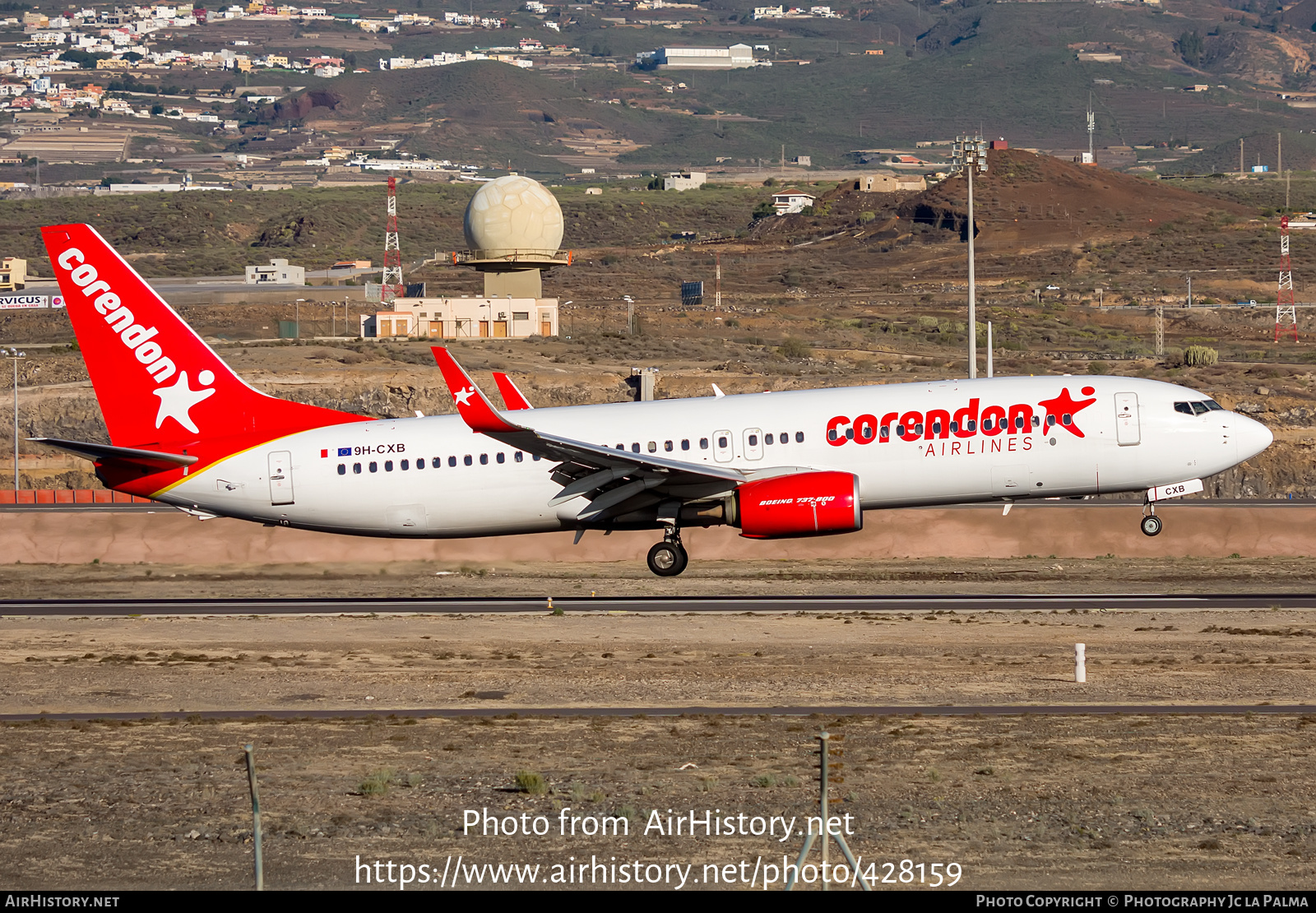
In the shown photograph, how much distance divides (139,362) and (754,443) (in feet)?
50.6

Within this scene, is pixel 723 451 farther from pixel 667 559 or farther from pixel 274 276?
pixel 274 276

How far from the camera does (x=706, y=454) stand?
38250mm

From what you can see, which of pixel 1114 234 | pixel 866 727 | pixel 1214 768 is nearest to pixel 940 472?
pixel 866 727

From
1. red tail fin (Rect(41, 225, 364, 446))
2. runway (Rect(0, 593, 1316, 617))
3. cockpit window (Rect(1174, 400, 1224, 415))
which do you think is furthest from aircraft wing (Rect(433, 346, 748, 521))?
cockpit window (Rect(1174, 400, 1224, 415))

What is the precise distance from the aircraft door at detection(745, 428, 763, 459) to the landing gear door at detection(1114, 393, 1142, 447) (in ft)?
27.2

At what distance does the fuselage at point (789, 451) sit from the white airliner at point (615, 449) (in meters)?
0.04

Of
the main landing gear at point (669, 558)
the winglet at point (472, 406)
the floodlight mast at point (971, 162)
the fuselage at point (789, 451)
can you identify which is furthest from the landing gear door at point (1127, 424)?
the floodlight mast at point (971, 162)

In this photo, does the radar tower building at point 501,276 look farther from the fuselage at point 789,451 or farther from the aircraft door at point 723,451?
the aircraft door at point 723,451

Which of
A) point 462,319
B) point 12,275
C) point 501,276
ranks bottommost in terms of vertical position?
point 462,319

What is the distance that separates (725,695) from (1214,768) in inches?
356

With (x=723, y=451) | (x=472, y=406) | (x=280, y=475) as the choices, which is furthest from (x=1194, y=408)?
(x=280, y=475)

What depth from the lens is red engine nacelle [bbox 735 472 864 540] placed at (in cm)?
3656

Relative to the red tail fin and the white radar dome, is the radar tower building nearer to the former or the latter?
the white radar dome

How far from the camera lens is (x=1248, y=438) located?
37.7 meters
